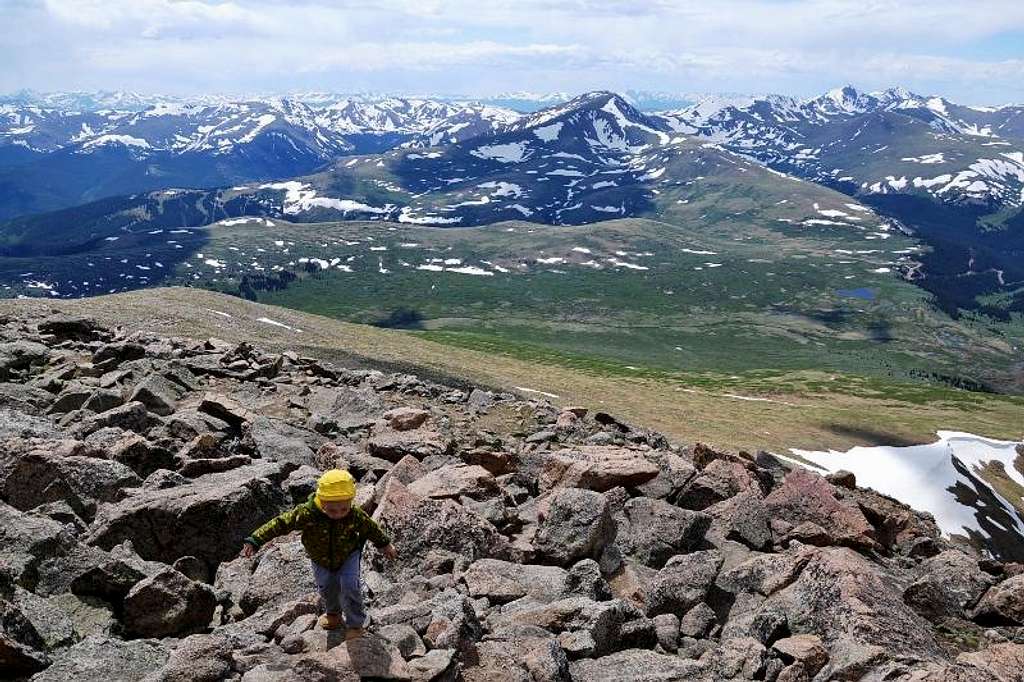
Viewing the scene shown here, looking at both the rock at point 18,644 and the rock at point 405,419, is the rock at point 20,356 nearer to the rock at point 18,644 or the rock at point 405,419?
the rock at point 405,419

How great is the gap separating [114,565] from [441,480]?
334 inches

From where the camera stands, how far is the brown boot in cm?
1169

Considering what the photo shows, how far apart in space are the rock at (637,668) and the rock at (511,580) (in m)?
2.29

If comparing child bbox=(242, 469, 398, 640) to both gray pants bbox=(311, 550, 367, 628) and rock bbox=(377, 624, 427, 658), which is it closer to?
gray pants bbox=(311, 550, 367, 628)

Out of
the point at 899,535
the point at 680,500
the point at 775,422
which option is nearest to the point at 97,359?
the point at 680,500

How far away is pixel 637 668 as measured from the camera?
1209 cm

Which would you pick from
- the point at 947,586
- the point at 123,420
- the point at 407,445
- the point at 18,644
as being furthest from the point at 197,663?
the point at 947,586

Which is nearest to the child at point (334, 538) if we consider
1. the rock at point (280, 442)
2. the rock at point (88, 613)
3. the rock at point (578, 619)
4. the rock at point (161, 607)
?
the rock at point (161, 607)

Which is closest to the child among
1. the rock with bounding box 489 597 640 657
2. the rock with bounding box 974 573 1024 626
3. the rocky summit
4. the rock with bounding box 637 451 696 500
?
the rocky summit

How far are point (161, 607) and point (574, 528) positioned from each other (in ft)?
28.6

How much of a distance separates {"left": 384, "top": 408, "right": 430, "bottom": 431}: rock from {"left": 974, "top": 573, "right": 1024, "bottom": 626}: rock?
17.9 meters

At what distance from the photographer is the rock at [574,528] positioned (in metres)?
16.3

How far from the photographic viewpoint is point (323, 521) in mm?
12859

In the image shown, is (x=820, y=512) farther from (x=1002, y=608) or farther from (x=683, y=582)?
(x=683, y=582)
